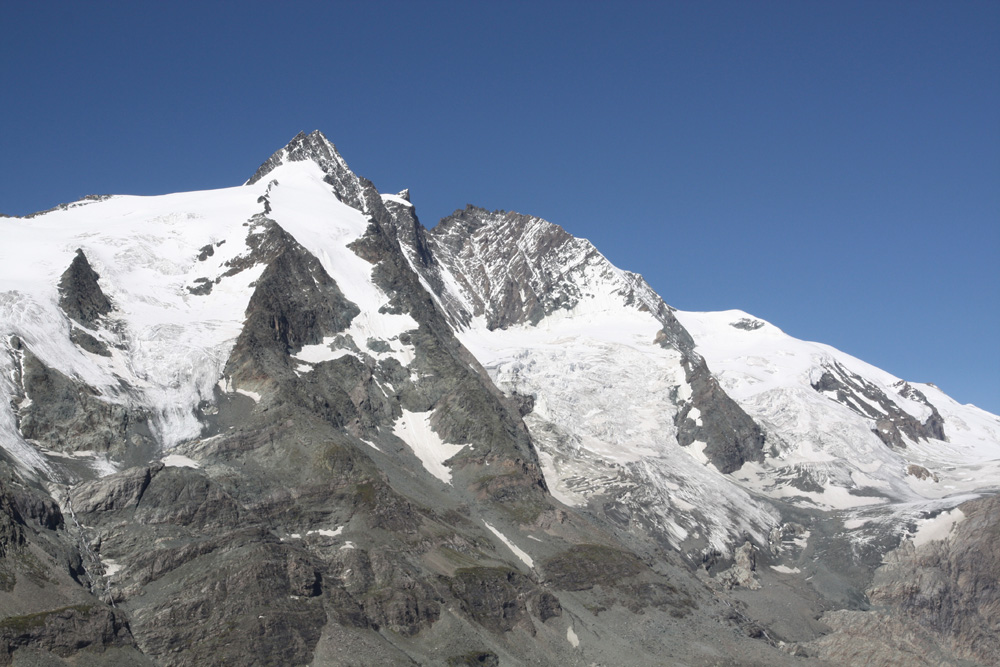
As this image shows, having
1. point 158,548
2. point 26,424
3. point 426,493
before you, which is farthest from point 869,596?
point 26,424

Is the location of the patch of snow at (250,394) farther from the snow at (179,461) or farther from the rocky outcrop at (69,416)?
the snow at (179,461)

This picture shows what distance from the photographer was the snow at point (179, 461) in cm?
12568

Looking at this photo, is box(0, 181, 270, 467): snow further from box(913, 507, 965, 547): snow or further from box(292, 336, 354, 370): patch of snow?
box(913, 507, 965, 547): snow

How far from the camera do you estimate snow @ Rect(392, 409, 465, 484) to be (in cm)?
16562

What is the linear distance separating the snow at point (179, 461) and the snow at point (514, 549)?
44.7 metres

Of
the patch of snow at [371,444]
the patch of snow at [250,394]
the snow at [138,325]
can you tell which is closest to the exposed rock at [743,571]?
the patch of snow at [371,444]

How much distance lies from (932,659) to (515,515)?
231ft

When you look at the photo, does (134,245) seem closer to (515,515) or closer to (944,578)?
(515,515)

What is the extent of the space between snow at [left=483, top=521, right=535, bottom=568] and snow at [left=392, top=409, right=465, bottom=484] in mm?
16515

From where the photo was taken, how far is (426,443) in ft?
563

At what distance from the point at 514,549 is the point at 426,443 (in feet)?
110

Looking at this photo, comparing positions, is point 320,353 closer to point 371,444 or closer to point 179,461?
point 371,444

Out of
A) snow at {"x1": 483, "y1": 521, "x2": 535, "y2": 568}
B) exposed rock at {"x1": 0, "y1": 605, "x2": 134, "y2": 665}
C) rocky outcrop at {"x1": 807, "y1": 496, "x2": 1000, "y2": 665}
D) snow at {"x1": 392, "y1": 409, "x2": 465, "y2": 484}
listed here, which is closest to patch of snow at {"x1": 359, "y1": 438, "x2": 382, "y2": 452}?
snow at {"x1": 392, "y1": 409, "x2": 465, "y2": 484}

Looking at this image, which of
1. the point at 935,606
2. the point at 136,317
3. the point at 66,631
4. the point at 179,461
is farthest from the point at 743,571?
the point at 66,631
